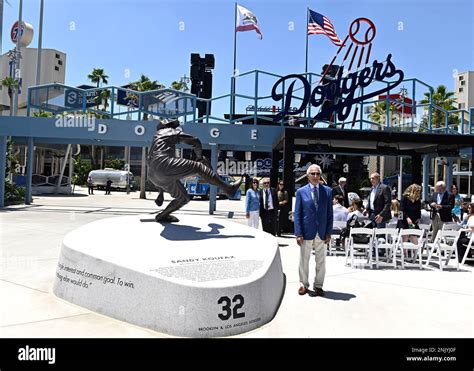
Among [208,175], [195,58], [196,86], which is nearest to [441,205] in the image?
[208,175]

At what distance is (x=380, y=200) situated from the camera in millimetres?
8805

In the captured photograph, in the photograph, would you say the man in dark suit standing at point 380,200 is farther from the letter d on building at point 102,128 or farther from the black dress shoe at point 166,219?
the letter d on building at point 102,128

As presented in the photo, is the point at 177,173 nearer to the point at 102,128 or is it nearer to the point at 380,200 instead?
the point at 380,200

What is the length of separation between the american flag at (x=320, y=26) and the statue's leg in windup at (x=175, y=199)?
14632 mm

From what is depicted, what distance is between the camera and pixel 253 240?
670 cm

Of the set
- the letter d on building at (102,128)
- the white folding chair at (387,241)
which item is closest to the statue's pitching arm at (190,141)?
the white folding chair at (387,241)

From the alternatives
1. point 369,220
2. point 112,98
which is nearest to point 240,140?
point 112,98

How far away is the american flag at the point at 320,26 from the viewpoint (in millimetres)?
19578

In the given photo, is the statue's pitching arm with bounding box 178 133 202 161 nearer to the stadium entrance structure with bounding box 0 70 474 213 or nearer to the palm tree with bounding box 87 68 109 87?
the stadium entrance structure with bounding box 0 70 474 213

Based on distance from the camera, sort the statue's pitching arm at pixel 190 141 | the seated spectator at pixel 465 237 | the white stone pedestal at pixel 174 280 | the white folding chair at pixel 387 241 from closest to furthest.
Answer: the white stone pedestal at pixel 174 280 < the statue's pitching arm at pixel 190 141 < the white folding chair at pixel 387 241 < the seated spectator at pixel 465 237

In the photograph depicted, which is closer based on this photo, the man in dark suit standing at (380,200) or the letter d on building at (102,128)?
the man in dark suit standing at (380,200)

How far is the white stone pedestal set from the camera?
174 inches
